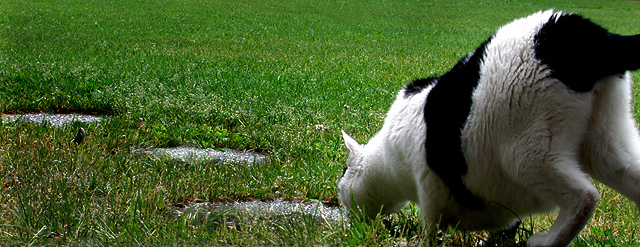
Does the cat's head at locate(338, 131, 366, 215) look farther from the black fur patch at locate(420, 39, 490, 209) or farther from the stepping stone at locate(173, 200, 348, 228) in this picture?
the black fur patch at locate(420, 39, 490, 209)

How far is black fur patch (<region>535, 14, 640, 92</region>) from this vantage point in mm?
2424

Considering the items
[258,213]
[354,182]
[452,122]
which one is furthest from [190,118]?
[452,122]

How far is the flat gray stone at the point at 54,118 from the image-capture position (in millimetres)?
5363

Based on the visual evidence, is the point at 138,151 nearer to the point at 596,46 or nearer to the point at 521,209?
the point at 521,209

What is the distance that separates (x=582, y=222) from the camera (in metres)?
2.35

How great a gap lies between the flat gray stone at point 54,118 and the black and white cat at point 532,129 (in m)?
3.52

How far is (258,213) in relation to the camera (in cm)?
361

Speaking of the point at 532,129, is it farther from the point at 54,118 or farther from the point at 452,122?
the point at 54,118

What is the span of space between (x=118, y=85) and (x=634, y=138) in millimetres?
5653

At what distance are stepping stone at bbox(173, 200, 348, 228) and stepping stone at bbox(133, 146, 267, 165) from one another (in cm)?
76

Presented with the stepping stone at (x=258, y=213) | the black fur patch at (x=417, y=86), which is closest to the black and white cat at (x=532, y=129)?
the black fur patch at (x=417, y=86)

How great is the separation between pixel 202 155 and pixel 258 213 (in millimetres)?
1355

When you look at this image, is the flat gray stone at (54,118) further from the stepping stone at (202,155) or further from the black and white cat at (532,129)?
the black and white cat at (532,129)

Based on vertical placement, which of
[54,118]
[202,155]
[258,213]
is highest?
[258,213]
